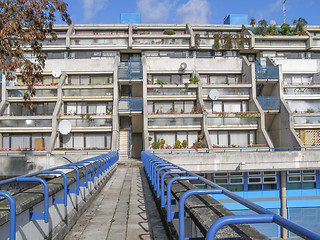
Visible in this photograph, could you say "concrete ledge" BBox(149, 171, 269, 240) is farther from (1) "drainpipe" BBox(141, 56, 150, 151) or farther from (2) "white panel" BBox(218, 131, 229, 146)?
(2) "white panel" BBox(218, 131, 229, 146)

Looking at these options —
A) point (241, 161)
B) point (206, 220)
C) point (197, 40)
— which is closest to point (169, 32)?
point (197, 40)

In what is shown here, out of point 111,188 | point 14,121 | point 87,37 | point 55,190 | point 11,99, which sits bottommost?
point 111,188

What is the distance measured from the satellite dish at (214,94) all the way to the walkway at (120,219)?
97.4 feet

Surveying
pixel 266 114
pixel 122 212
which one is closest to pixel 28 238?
pixel 122 212

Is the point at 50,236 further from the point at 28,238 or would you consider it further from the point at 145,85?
the point at 145,85

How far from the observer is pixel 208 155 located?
26.2m

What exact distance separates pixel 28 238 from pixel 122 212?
469 cm

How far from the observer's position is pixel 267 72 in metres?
44.4

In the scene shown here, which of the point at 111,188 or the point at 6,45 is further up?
the point at 6,45

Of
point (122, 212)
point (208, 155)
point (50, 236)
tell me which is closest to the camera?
point (50, 236)

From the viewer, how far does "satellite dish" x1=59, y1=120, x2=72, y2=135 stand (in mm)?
38581

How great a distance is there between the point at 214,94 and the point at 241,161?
16.7m

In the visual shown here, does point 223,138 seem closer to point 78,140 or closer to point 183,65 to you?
point 183,65

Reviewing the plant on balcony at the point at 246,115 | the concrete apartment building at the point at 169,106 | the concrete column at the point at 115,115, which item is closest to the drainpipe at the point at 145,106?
the concrete apartment building at the point at 169,106
